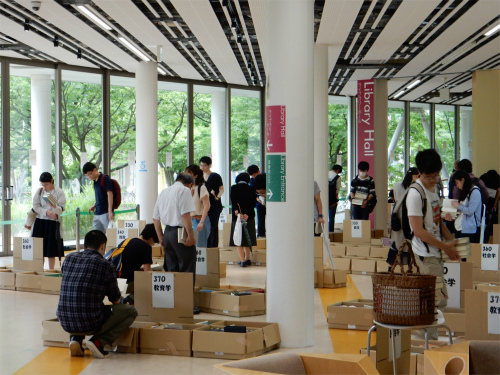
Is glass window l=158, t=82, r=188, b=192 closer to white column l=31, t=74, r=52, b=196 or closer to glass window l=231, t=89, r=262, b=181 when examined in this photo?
glass window l=231, t=89, r=262, b=181

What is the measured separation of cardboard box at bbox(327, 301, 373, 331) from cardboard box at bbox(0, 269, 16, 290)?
4.37 m

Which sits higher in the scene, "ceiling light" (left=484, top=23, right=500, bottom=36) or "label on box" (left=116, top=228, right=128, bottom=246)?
"ceiling light" (left=484, top=23, right=500, bottom=36)

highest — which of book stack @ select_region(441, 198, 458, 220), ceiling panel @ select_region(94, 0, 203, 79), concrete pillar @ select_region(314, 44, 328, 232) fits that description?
ceiling panel @ select_region(94, 0, 203, 79)

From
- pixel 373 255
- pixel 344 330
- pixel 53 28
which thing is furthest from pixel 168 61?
pixel 344 330

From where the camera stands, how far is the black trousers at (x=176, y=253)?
23.9ft

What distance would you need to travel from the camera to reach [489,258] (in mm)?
8688

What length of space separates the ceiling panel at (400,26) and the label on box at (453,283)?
14.1 feet

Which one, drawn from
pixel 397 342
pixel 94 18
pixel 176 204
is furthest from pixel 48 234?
pixel 397 342

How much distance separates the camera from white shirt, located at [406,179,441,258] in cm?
500

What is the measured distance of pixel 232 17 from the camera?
10117mm

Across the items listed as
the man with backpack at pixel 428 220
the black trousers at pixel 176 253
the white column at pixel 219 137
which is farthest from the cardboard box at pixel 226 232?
the man with backpack at pixel 428 220

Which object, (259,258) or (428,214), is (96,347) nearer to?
(428,214)

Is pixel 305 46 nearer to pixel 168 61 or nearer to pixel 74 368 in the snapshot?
pixel 74 368

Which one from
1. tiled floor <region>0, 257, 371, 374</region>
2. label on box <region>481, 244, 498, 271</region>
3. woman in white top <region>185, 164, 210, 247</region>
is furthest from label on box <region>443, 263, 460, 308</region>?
woman in white top <region>185, 164, 210, 247</region>
